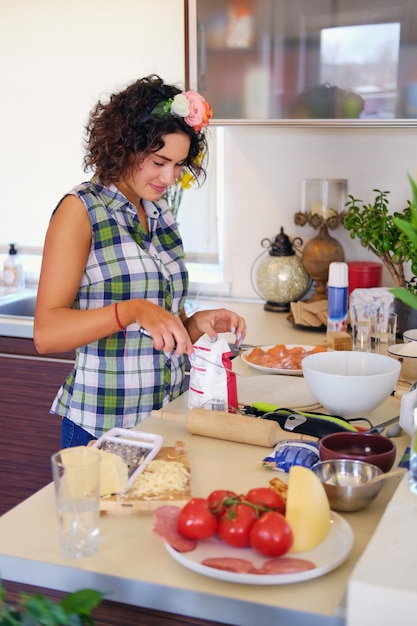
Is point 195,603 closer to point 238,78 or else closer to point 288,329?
point 288,329

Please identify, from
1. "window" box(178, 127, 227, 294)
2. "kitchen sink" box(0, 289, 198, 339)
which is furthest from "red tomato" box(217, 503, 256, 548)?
"window" box(178, 127, 227, 294)

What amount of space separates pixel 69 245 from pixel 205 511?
784mm

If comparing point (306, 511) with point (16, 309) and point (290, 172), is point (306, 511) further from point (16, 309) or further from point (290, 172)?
point (16, 309)

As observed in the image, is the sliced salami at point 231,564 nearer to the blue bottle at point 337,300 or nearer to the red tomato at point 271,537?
the red tomato at point 271,537

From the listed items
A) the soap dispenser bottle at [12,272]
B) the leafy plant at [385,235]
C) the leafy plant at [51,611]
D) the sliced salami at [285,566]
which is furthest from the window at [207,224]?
the leafy plant at [51,611]

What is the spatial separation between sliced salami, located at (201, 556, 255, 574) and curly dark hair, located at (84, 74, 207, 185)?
1.02 meters

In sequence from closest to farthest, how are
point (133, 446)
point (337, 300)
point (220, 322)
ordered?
point (133, 446) < point (220, 322) < point (337, 300)

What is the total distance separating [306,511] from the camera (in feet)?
3.81

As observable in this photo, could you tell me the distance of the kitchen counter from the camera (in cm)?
102

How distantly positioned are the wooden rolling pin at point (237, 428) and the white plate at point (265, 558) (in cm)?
34

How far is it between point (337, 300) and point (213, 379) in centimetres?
79

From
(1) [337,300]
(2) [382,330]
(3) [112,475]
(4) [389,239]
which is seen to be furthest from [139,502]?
(4) [389,239]

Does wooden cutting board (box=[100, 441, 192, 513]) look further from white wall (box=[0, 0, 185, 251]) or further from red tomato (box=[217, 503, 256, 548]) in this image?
white wall (box=[0, 0, 185, 251])

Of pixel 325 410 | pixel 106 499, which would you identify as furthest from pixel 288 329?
pixel 106 499
